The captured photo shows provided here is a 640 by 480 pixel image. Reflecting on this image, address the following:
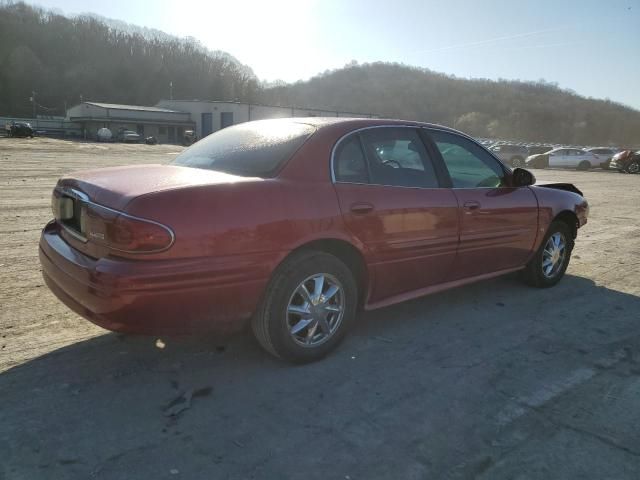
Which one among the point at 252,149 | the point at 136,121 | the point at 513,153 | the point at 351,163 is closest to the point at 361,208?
the point at 351,163

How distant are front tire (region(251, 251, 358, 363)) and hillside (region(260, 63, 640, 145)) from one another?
10471 cm

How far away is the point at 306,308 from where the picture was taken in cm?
324

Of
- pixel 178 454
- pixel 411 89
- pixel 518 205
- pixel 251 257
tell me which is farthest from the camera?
pixel 411 89

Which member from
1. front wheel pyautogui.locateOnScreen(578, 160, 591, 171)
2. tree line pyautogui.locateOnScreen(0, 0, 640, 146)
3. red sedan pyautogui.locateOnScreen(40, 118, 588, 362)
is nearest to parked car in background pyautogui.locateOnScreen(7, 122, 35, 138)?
front wheel pyautogui.locateOnScreen(578, 160, 591, 171)

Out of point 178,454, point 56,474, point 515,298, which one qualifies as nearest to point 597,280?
point 515,298

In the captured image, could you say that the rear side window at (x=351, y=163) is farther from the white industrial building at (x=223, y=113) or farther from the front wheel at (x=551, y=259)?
the white industrial building at (x=223, y=113)

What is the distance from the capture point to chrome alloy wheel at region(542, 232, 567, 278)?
512 centimetres

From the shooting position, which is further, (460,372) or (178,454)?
(460,372)

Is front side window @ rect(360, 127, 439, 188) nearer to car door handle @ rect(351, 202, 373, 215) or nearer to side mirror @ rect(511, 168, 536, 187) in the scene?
car door handle @ rect(351, 202, 373, 215)

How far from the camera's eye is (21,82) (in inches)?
4038

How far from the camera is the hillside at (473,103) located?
355 feet

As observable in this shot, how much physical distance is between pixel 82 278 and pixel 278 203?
3.86 feet

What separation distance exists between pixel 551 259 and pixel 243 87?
14132 cm

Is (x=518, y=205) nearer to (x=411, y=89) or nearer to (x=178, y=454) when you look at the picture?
(x=178, y=454)
